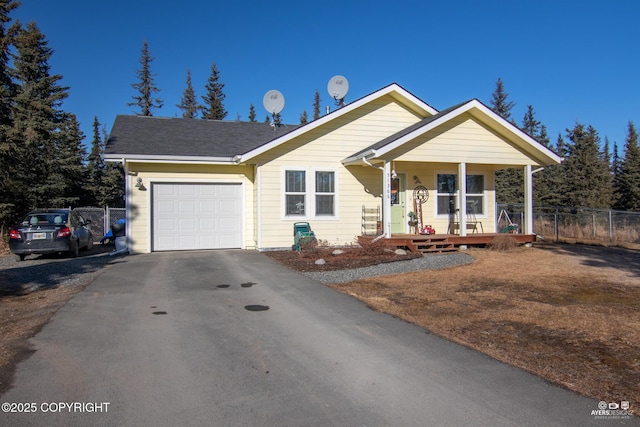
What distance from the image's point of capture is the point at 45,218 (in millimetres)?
12531

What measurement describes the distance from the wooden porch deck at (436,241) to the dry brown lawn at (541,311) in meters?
2.08

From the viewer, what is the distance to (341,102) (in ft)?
55.2

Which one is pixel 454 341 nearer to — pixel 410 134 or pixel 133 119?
pixel 410 134

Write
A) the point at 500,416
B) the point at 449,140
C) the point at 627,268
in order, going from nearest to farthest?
the point at 500,416 → the point at 627,268 → the point at 449,140

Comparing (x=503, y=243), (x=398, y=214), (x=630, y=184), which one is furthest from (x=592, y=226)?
(x=630, y=184)

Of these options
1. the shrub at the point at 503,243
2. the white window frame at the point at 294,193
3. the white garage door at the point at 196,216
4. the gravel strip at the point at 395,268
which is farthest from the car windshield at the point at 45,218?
the shrub at the point at 503,243

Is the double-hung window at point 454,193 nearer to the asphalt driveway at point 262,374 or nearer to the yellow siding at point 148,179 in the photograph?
the yellow siding at point 148,179

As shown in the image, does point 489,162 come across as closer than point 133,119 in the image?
Yes

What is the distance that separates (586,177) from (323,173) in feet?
103

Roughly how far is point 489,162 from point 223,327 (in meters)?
11.2

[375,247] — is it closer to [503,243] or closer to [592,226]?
[503,243]

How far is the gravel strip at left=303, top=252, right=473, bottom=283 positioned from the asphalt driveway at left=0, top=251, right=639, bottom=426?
246 centimetres

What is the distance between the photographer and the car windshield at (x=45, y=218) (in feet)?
40.3

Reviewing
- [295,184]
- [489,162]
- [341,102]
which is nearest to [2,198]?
[295,184]
